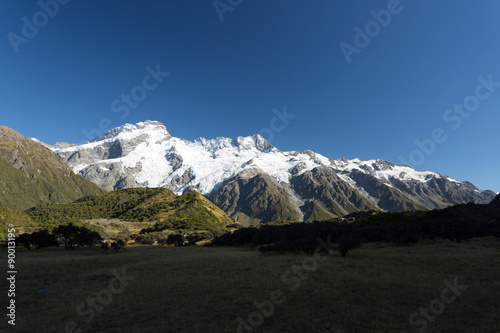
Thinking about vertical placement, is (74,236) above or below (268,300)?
below

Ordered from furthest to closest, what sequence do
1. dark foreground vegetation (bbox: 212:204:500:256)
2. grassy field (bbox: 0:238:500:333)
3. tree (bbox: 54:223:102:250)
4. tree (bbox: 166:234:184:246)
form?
tree (bbox: 166:234:184:246) < tree (bbox: 54:223:102:250) < dark foreground vegetation (bbox: 212:204:500:256) < grassy field (bbox: 0:238:500:333)

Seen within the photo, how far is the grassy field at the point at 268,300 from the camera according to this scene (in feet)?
43.1

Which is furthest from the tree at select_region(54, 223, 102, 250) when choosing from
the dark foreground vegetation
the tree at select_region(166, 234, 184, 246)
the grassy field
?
the dark foreground vegetation

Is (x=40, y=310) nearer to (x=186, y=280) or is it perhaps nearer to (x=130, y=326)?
(x=130, y=326)

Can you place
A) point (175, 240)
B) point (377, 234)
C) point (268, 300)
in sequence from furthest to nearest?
point (175, 240)
point (377, 234)
point (268, 300)

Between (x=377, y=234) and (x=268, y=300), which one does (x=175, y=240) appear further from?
(x=268, y=300)

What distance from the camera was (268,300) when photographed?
56.9ft

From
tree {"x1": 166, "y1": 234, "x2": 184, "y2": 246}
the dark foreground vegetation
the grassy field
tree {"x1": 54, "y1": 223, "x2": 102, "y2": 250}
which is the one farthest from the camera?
tree {"x1": 166, "y1": 234, "x2": 184, "y2": 246}

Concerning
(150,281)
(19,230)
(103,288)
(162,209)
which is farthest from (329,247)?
(162,209)

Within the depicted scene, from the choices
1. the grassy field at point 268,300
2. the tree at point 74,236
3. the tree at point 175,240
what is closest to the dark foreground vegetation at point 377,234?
the grassy field at point 268,300

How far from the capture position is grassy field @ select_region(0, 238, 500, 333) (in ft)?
43.1

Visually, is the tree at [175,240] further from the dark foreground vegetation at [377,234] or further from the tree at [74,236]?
the dark foreground vegetation at [377,234]

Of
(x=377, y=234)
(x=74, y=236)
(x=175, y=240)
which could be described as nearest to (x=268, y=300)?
(x=377, y=234)

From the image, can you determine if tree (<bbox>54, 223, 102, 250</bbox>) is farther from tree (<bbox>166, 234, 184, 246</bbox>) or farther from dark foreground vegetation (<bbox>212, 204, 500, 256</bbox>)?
dark foreground vegetation (<bbox>212, 204, 500, 256</bbox>)
